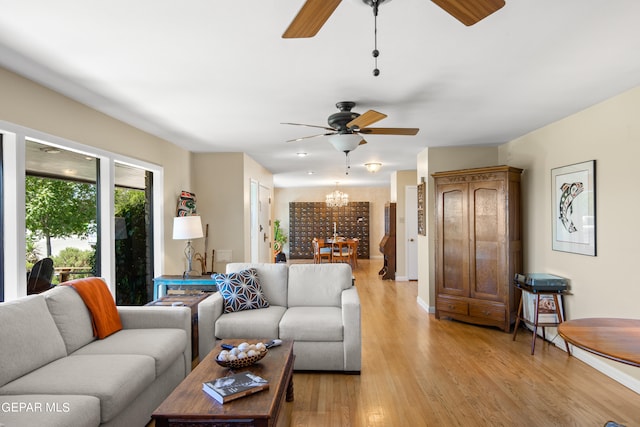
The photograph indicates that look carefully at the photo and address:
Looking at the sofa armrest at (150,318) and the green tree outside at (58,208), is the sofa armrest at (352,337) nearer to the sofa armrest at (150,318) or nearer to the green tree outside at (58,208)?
the sofa armrest at (150,318)

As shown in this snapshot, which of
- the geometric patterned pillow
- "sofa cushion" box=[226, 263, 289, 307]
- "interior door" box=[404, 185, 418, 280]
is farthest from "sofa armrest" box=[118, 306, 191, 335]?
"interior door" box=[404, 185, 418, 280]

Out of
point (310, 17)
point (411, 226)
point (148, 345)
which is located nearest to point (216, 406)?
point (148, 345)

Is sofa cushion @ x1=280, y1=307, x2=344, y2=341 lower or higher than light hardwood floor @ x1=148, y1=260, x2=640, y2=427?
higher

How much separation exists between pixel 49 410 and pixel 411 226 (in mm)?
6652

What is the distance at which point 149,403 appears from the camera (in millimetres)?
2295

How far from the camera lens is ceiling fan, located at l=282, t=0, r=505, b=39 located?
129 centimetres

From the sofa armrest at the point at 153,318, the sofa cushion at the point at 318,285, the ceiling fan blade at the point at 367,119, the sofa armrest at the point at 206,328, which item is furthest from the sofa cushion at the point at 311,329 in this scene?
the ceiling fan blade at the point at 367,119

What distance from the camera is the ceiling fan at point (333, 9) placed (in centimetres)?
129

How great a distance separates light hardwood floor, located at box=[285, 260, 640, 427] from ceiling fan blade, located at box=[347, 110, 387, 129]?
2038mm

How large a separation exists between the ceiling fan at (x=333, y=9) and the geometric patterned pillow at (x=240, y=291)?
245 cm

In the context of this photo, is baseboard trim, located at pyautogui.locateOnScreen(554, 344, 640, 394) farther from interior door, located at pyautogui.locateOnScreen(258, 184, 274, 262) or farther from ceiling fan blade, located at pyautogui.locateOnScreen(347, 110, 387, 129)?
interior door, located at pyautogui.locateOnScreen(258, 184, 274, 262)

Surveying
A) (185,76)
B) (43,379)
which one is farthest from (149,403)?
(185,76)

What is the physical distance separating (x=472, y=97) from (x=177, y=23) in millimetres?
2266

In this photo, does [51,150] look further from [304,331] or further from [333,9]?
[333,9]
